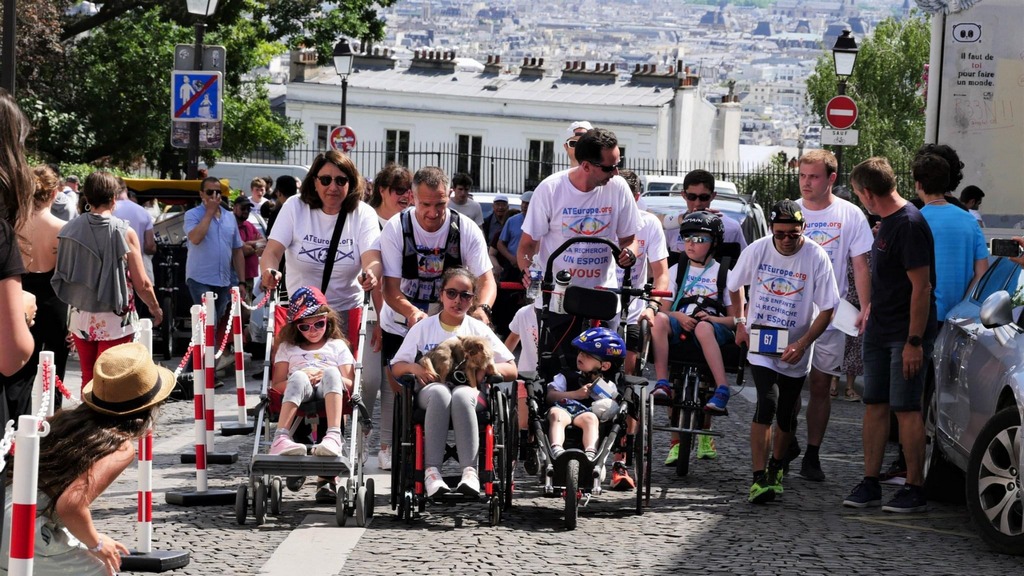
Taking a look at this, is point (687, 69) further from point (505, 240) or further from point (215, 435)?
point (215, 435)

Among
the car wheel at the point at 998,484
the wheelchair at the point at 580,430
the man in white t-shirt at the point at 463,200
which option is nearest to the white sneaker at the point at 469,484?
the wheelchair at the point at 580,430

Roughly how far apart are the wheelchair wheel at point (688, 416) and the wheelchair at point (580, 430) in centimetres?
47

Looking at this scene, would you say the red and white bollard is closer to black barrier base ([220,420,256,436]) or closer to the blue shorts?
the blue shorts

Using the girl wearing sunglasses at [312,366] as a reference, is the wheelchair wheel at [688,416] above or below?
below

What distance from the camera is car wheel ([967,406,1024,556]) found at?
7766 mm

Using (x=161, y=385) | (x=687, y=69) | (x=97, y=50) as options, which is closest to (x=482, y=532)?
(x=161, y=385)

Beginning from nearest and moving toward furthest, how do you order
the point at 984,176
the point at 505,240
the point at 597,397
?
the point at 597,397 < the point at 984,176 < the point at 505,240

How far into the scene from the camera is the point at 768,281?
971 centimetres

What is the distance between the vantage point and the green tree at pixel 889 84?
79938mm

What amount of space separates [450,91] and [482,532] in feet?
228

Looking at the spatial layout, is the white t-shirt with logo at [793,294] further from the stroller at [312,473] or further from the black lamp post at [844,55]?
the black lamp post at [844,55]

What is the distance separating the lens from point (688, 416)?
9945 millimetres

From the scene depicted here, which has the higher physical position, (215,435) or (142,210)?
(142,210)

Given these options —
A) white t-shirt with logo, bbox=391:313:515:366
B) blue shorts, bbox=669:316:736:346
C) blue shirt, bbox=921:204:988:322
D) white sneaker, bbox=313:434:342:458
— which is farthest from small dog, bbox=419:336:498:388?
blue shirt, bbox=921:204:988:322
